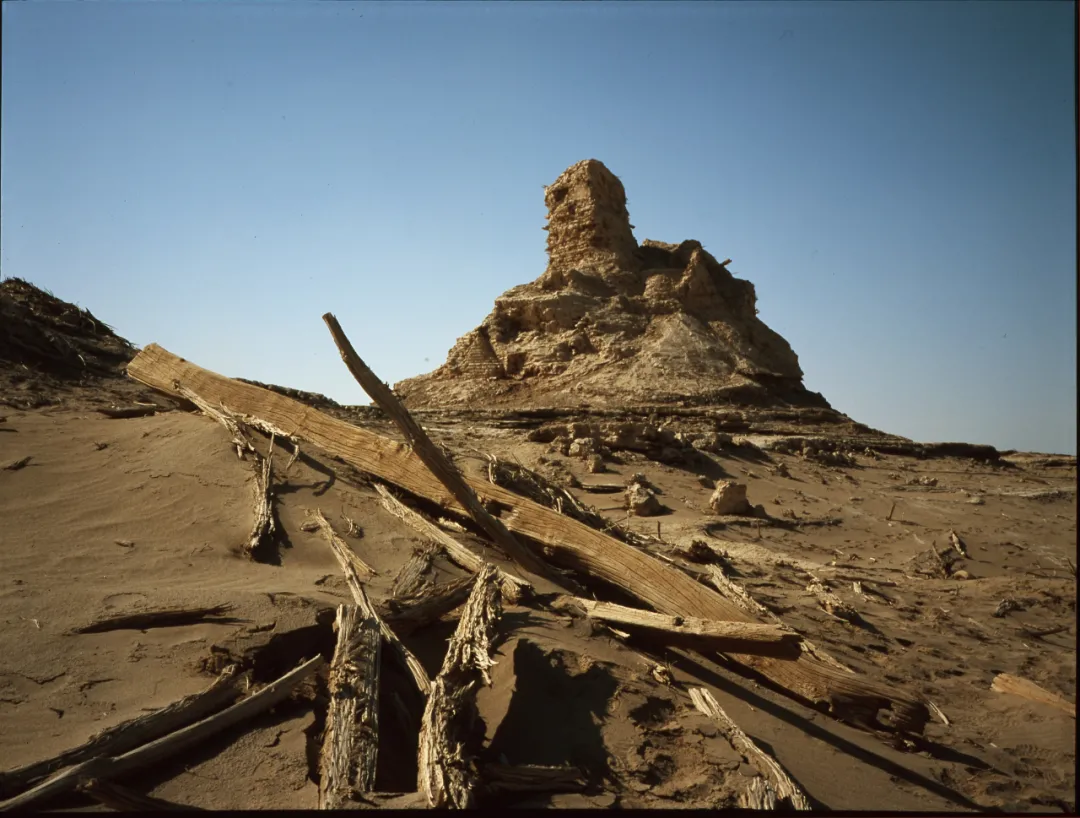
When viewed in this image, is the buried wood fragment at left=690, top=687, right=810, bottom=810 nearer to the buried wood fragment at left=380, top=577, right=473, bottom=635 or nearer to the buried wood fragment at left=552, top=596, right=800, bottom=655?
the buried wood fragment at left=552, top=596, right=800, bottom=655

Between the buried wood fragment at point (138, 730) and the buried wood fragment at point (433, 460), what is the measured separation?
1.48 m

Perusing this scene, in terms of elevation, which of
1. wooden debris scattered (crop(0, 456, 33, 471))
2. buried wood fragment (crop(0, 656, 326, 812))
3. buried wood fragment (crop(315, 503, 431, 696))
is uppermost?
wooden debris scattered (crop(0, 456, 33, 471))

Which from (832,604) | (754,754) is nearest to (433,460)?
(754,754)

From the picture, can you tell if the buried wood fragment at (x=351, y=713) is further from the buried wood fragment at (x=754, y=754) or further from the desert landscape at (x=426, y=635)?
the buried wood fragment at (x=754, y=754)

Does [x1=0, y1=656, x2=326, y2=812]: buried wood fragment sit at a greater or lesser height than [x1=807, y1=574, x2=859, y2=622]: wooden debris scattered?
lesser

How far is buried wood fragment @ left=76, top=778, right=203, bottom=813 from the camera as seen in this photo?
198 cm

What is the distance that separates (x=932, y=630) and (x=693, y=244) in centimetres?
2298

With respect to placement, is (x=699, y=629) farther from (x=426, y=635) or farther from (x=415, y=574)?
(x=415, y=574)

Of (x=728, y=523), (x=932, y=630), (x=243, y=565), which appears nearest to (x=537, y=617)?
(x=243, y=565)

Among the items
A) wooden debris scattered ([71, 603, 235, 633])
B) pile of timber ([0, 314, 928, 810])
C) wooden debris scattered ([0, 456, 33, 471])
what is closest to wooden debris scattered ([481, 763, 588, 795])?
pile of timber ([0, 314, 928, 810])

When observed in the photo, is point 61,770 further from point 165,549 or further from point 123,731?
point 165,549

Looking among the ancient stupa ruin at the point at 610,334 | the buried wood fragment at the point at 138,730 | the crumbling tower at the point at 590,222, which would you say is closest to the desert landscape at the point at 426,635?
the buried wood fragment at the point at 138,730

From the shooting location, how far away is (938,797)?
2701 mm

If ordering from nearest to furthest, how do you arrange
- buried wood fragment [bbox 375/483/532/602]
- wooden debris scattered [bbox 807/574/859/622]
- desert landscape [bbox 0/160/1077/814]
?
desert landscape [bbox 0/160/1077/814], buried wood fragment [bbox 375/483/532/602], wooden debris scattered [bbox 807/574/859/622]
